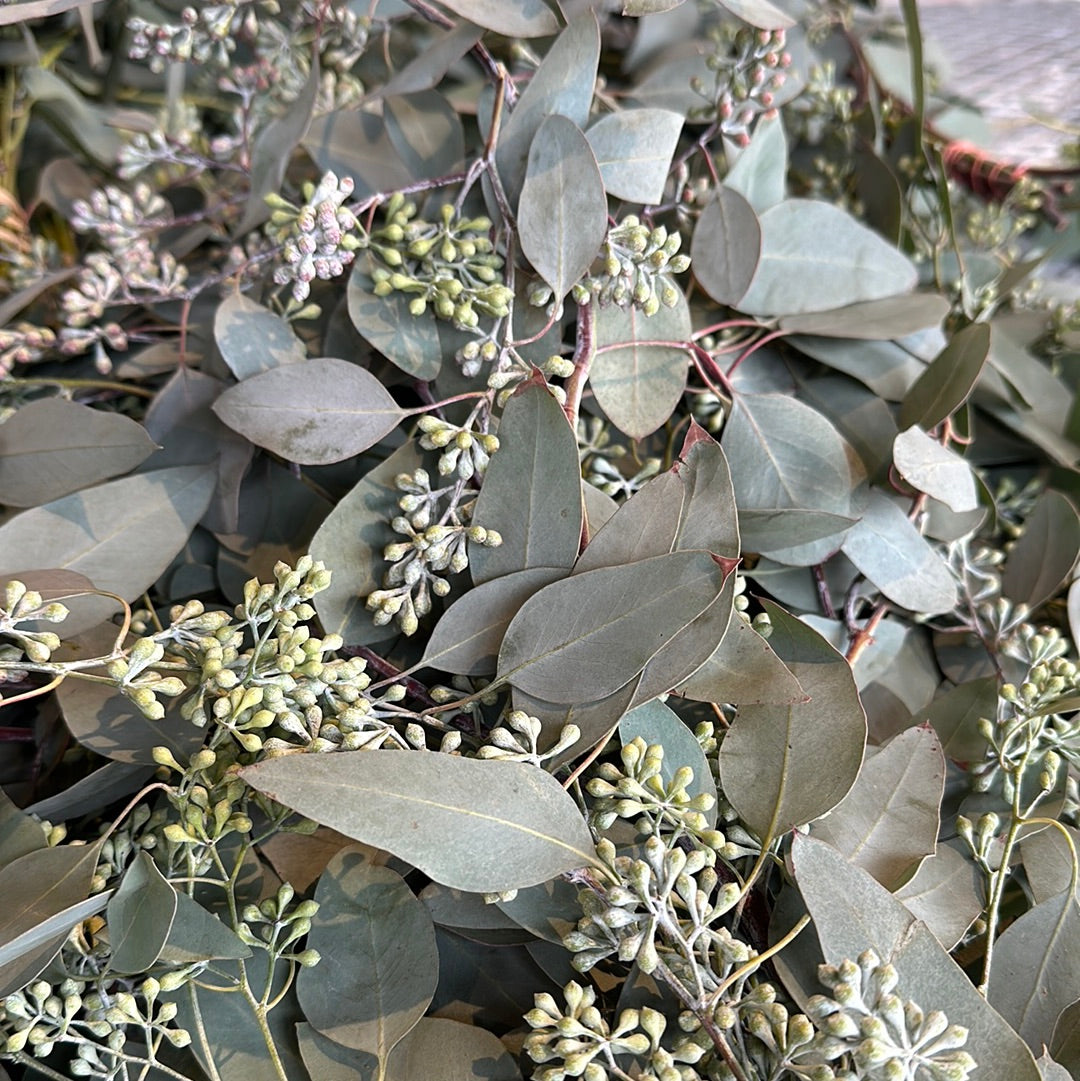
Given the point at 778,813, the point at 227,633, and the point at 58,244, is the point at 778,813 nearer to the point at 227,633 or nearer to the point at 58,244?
the point at 227,633

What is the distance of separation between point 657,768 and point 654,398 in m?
0.25

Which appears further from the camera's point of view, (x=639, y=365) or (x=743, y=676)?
(x=639, y=365)

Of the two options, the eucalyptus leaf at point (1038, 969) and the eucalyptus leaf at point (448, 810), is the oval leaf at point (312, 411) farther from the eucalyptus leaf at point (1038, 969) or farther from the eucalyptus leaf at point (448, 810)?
the eucalyptus leaf at point (1038, 969)

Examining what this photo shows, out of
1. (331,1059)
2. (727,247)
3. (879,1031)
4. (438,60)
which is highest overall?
(438,60)

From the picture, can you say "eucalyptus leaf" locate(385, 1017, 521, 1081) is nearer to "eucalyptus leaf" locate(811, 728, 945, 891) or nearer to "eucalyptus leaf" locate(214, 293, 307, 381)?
"eucalyptus leaf" locate(811, 728, 945, 891)

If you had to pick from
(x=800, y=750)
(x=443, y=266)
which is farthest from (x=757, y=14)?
(x=800, y=750)

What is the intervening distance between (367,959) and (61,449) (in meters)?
0.36

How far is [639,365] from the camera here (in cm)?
61

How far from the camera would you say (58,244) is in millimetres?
922

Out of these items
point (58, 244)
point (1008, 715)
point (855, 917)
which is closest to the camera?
point (855, 917)

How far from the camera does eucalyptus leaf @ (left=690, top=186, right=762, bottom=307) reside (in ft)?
2.09

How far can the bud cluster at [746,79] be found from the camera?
0.64 metres

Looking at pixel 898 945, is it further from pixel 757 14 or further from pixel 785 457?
pixel 757 14

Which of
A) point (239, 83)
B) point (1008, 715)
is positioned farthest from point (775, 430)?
point (239, 83)
